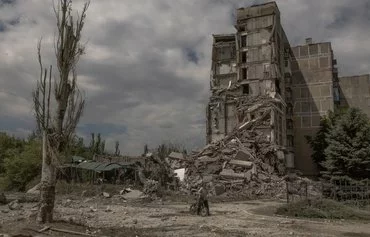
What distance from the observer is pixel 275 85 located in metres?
45.2

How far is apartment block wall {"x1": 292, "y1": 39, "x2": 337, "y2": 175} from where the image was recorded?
48.3 metres

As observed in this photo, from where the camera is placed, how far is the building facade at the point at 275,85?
1779 inches

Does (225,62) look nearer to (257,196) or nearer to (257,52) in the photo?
(257,52)

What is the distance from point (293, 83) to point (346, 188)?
27.1 m

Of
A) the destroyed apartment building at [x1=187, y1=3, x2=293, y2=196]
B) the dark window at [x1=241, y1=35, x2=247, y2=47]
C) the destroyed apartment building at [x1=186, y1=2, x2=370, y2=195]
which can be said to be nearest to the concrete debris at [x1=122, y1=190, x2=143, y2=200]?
the destroyed apartment building at [x1=187, y1=3, x2=293, y2=196]

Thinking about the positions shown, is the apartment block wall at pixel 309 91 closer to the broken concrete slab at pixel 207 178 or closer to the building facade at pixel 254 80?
the building facade at pixel 254 80

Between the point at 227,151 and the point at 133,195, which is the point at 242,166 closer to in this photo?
the point at 227,151

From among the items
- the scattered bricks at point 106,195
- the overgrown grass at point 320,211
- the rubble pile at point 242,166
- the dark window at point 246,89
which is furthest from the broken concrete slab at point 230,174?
the overgrown grass at point 320,211

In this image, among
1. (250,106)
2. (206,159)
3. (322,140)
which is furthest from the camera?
(250,106)

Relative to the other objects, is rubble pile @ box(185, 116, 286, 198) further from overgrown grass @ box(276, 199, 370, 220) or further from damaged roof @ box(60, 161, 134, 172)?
overgrown grass @ box(276, 199, 370, 220)

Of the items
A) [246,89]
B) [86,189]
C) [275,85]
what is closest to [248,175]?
[275,85]

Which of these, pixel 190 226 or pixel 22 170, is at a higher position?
pixel 22 170

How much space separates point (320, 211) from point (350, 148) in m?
15.7

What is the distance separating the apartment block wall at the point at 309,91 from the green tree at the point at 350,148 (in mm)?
13541
